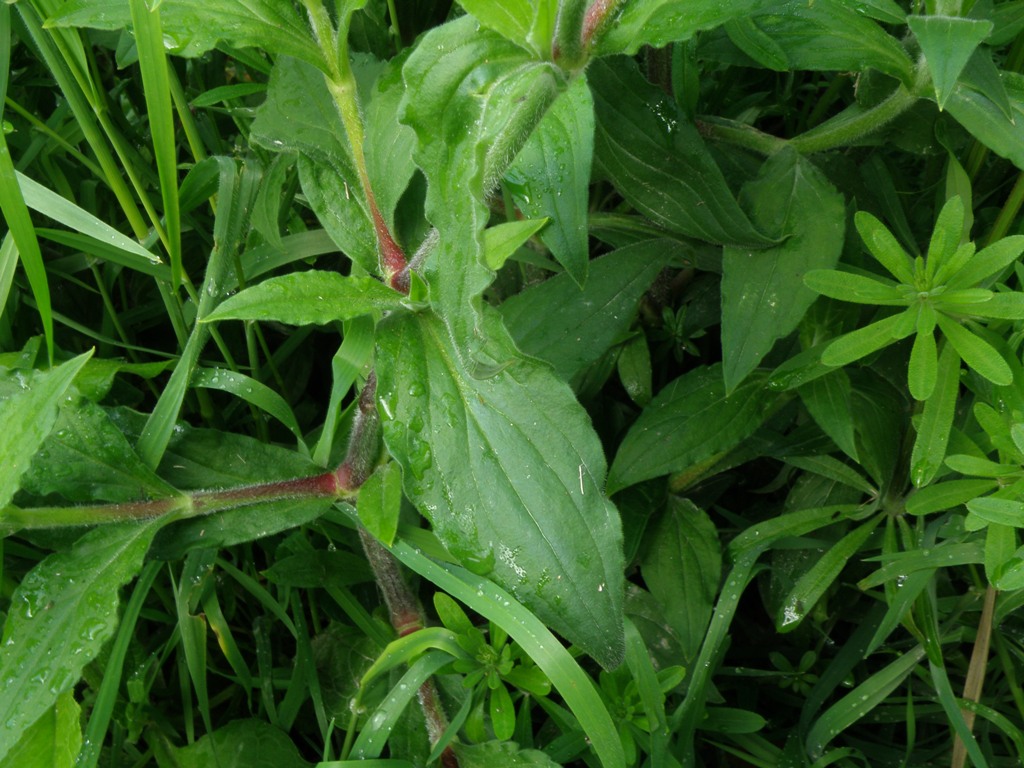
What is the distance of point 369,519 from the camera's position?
1041mm

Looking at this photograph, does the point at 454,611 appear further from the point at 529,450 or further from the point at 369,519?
the point at 529,450

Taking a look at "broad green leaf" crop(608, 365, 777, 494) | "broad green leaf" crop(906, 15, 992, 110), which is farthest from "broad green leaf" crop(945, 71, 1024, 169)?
"broad green leaf" crop(608, 365, 777, 494)

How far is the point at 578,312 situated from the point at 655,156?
0.21 m

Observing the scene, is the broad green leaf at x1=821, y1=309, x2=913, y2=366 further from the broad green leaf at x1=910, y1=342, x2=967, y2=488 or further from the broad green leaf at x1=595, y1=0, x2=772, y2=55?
the broad green leaf at x1=595, y1=0, x2=772, y2=55

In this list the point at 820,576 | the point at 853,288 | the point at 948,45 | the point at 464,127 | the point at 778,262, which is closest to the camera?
the point at 464,127

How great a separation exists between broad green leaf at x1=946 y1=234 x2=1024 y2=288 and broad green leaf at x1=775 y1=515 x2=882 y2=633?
0.37 m

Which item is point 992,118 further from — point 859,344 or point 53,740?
point 53,740

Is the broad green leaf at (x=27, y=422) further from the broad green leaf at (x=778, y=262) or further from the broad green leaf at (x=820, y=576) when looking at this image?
the broad green leaf at (x=820, y=576)

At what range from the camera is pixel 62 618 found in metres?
1.05

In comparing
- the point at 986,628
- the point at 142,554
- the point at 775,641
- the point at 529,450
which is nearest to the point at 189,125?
the point at 142,554

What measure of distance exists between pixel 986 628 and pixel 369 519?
83 centimetres

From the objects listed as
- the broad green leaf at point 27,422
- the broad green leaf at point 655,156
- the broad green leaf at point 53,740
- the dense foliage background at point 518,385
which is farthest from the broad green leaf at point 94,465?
the broad green leaf at point 655,156

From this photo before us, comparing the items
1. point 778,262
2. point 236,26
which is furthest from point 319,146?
point 778,262

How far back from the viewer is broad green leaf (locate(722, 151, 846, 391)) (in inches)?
43.3
